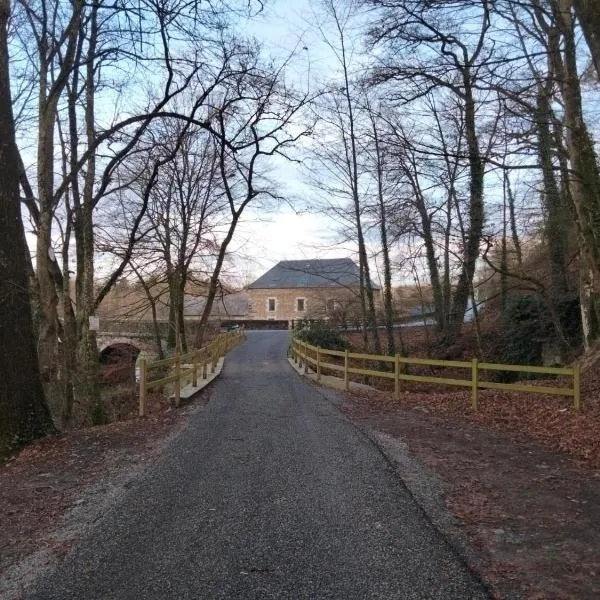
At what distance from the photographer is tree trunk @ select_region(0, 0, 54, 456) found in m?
8.09

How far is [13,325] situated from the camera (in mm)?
8281

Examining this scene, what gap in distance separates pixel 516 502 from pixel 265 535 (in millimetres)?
2439

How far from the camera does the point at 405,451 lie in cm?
764

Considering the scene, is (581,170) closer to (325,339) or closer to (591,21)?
(591,21)

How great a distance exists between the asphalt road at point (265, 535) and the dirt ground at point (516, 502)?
1.18 feet

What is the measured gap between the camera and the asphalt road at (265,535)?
3721 mm

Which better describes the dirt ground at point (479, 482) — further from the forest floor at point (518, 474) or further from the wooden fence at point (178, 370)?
the wooden fence at point (178, 370)

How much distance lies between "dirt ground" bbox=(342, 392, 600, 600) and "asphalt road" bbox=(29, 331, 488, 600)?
1.18 feet

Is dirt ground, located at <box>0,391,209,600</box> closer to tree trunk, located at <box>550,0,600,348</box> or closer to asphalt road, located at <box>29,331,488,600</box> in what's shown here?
asphalt road, located at <box>29,331,488,600</box>

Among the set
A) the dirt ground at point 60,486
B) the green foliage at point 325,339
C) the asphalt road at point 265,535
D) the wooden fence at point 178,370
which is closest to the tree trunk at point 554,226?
the wooden fence at point 178,370

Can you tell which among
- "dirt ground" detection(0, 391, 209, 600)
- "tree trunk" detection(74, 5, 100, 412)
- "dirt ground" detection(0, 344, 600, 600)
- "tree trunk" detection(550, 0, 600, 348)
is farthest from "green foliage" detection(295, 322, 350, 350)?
"dirt ground" detection(0, 391, 209, 600)

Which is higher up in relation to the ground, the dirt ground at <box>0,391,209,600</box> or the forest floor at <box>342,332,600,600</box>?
the dirt ground at <box>0,391,209,600</box>

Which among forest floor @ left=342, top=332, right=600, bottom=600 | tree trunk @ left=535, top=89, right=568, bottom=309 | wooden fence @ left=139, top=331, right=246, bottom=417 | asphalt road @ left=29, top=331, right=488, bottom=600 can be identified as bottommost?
forest floor @ left=342, top=332, right=600, bottom=600

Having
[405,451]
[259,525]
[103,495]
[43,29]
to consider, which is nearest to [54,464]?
[103,495]
